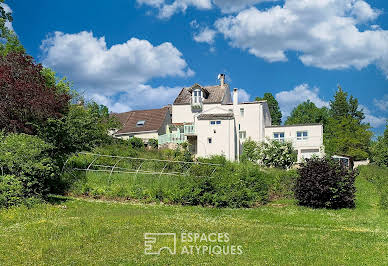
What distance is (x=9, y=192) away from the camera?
55.6 ft

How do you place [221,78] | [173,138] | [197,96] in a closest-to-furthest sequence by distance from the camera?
1. [173,138]
2. [197,96]
3. [221,78]

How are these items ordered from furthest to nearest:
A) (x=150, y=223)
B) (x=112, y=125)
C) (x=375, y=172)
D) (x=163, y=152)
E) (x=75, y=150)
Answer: (x=112, y=125), (x=163, y=152), (x=375, y=172), (x=75, y=150), (x=150, y=223)

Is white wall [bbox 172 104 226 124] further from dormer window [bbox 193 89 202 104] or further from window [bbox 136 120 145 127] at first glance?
window [bbox 136 120 145 127]

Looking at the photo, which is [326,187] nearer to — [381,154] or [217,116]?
[217,116]

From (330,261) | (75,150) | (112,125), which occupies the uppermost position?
(112,125)

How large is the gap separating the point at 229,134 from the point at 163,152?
7.52m

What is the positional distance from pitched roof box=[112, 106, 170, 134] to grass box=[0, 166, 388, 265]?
36407 mm

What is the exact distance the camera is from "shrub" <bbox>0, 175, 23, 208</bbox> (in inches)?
656

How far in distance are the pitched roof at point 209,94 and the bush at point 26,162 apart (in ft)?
119

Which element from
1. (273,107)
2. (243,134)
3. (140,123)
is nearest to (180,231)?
(243,134)

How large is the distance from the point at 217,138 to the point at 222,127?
53.4 inches

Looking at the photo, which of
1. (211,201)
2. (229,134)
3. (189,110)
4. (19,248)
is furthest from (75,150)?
(189,110)

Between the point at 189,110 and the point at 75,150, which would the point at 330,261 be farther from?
the point at 189,110

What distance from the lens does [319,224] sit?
1584cm
